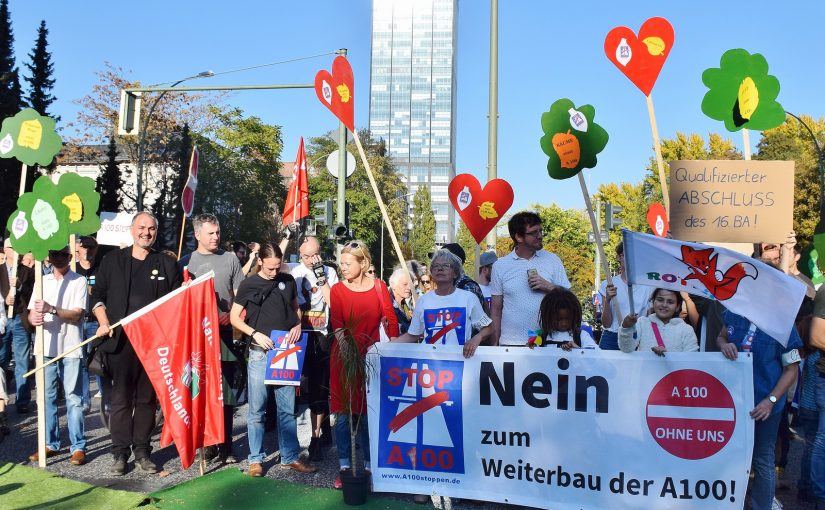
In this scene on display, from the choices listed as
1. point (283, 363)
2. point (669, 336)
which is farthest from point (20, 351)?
point (669, 336)

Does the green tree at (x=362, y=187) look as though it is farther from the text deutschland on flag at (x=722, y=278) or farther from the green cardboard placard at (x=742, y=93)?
the text deutschland on flag at (x=722, y=278)

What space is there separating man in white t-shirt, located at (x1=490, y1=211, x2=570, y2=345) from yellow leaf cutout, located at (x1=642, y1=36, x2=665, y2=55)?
2.03 meters

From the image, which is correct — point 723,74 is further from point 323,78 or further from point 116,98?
point 116,98

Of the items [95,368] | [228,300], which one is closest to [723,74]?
[228,300]

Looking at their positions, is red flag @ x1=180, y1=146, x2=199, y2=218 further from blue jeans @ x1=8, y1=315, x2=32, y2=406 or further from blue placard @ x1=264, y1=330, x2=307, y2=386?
blue placard @ x1=264, y1=330, x2=307, y2=386

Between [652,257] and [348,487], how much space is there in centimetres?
260

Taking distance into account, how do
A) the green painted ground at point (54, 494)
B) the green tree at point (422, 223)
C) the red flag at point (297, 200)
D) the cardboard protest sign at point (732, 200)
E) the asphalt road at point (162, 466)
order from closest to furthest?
the green painted ground at point (54, 494)
the asphalt road at point (162, 466)
the cardboard protest sign at point (732, 200)
the red flag at point (297, 200)
the green tree at point (422, 223)

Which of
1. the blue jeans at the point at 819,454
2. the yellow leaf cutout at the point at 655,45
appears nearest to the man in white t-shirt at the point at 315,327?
the yellow leaf cutout at the point at 655,45

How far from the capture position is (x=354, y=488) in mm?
5406

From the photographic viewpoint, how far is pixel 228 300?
720cm

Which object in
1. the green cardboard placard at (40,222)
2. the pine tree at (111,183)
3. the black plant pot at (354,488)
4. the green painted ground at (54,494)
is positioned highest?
the pine tree at (111,183)

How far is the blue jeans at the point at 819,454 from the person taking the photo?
16.4 feet

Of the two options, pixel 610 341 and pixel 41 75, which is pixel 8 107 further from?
pixel 610 341

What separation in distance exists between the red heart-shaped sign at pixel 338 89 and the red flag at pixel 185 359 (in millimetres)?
1913
